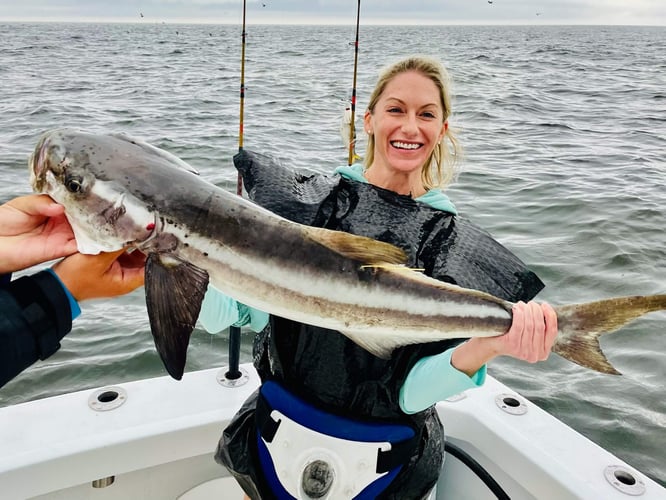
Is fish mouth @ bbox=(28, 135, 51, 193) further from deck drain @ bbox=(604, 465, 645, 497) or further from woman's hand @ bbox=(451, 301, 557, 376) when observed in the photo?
deck drain @ bbox=(604, 465, 645, 497)

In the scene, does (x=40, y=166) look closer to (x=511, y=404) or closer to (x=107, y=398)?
(x=107, y=398)

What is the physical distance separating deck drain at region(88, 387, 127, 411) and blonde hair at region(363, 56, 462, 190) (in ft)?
6.76

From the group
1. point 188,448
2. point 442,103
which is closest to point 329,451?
point 188,448

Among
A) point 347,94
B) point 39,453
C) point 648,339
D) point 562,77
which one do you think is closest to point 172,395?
point 39,453

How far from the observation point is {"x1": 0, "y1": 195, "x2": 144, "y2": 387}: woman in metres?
1.96

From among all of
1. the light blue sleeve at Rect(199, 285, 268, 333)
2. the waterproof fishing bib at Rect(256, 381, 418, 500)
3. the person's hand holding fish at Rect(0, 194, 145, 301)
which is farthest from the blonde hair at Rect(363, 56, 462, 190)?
the person's hand holding fish at Rect(0, 194, 145, 301)

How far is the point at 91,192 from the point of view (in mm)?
A: 1992

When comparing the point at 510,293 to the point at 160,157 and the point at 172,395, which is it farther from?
the point at 172,395

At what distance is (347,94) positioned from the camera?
885 inches

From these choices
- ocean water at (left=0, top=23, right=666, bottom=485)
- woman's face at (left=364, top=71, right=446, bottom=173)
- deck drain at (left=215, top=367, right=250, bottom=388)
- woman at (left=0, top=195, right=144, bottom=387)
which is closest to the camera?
woman at (left=0, top=195, right=144, bottom=387)

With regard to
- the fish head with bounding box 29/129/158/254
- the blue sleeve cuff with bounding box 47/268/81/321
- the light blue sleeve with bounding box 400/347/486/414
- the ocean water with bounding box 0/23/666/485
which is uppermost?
the fish head with bounding box 29/129/158/254

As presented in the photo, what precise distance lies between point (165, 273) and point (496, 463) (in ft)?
8.14

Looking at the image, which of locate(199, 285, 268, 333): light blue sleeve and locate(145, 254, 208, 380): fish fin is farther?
locate(199, 285, 268, 333): light blue sleeve

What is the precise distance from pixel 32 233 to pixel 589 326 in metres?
2.09
